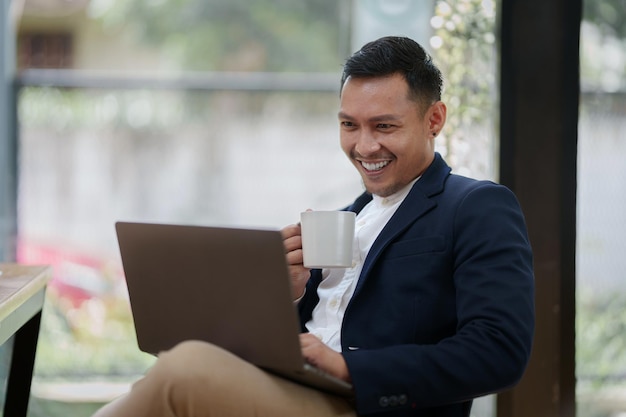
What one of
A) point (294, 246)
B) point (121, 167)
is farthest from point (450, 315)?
point (121, 167)

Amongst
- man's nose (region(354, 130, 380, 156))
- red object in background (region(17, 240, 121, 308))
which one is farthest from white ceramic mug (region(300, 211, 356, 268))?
red object in background (region(17, 240, 121, 308))

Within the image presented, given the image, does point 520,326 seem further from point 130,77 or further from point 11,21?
point 11,21

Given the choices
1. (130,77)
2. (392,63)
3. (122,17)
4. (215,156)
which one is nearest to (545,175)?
(392,63)

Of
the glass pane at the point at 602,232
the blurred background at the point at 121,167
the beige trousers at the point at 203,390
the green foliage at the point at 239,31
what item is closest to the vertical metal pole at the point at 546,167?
the glass pane at the point at 602,232

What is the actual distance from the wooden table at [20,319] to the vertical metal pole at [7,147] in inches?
53.0

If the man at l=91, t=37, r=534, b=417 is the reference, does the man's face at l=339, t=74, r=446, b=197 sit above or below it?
above

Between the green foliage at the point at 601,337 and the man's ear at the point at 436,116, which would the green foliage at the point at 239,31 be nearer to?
the green foliage at the point at 601,337

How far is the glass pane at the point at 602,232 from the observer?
2783mm

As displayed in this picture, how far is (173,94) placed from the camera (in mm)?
3568

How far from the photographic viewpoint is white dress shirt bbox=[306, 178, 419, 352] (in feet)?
5.87

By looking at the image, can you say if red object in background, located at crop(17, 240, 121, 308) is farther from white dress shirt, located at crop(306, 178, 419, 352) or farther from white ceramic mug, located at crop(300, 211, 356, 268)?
white ceramic mug, located at crop(300, 211, 356, 268)

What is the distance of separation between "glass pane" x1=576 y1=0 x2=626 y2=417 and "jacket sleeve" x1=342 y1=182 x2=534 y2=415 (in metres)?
1.22

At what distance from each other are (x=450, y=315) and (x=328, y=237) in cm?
25

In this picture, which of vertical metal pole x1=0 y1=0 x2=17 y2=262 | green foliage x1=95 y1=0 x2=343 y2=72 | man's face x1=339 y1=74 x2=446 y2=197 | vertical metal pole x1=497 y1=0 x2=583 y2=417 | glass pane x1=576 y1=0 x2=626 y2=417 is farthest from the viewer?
green foliage x1=95 y1=0 x2=343 y2=72
